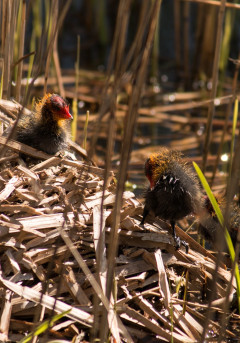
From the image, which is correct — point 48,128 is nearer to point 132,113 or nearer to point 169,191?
point 169,191

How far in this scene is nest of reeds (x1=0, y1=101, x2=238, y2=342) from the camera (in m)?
3.23

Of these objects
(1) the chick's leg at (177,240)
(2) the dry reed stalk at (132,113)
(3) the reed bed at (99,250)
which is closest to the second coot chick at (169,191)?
(1) the chick's leg at (177,240)

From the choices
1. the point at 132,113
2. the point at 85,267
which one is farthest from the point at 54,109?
the point at 132,113

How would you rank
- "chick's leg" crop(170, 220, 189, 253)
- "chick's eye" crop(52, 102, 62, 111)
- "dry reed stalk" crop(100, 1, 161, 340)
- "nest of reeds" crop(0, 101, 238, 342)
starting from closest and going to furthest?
"dry reed stalk" crop(100, 1, 161, 340) → "nest of reeds" crop(0, 101, 238, 342) → "chick's leg" crop(170, 220, 189, 253) → "chick's eye" crop(52, 102, 62, 111)

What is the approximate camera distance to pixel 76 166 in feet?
13.4

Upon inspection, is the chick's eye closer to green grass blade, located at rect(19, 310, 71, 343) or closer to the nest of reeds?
the nest of reeds

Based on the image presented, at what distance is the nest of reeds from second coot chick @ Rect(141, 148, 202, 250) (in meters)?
0.12

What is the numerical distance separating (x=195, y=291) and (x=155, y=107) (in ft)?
14.5

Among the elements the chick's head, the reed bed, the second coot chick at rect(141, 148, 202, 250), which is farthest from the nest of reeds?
the chick's head

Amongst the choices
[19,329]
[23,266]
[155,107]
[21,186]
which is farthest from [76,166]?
[155,107]

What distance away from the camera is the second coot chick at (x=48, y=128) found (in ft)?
14.1

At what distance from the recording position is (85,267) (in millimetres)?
3037

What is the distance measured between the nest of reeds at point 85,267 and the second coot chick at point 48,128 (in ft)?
0.63

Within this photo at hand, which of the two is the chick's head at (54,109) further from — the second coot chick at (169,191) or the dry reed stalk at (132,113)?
the dry reed stalk at (132,113)
